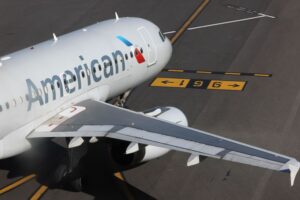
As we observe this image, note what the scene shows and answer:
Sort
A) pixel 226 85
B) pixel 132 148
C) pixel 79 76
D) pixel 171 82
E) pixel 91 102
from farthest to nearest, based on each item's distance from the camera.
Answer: pixel 171 82 → pixel 226 85 → pixel 91 102 → pixel 79 76 → pixel 132 148

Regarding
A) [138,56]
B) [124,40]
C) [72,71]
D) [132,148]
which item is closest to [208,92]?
[138,56]

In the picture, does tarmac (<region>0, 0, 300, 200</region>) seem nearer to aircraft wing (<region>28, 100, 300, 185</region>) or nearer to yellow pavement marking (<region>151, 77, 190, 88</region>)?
yellow pavement marking (<region>151, 77, 190, 88</region>)

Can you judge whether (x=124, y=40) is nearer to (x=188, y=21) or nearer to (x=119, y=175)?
(x=119, y=175)

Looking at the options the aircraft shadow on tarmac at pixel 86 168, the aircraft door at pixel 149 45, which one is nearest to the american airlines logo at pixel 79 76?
the aircraft door at pixel 149 45

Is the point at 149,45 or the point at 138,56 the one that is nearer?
the point at 138,56

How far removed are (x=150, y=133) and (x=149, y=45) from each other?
10432mm

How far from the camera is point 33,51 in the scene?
28.3m

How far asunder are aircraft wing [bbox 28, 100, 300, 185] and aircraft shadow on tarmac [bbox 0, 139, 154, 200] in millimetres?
1978

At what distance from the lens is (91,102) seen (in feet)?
94.7

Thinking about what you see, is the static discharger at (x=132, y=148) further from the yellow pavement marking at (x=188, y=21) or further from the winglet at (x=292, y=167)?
the yellow pavement marking at (x=188, y=21)

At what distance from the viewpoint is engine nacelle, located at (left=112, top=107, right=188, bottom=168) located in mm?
26625

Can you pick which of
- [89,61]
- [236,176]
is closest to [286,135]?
[236,176]

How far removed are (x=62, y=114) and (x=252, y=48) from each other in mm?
20059

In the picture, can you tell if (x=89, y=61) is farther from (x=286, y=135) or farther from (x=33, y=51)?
(x=286, y=135)
